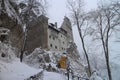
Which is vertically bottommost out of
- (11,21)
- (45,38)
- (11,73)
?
(11,73)

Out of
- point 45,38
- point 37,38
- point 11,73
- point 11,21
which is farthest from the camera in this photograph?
point 37,38

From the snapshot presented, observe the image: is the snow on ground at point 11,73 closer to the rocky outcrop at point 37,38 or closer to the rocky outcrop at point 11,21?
the rocky outcrop at point 11,21

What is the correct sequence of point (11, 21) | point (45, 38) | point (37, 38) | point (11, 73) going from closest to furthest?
point (11, 73) < point (11, 21) < point (45, 38) < point (37, 38)

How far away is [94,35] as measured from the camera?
23.9 m

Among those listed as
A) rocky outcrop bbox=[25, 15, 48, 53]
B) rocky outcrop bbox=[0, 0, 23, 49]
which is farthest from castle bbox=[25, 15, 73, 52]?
rocky outcrop bbox=[0, 0, 23, 49]

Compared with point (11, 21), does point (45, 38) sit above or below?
below

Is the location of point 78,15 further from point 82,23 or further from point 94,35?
point 94,35

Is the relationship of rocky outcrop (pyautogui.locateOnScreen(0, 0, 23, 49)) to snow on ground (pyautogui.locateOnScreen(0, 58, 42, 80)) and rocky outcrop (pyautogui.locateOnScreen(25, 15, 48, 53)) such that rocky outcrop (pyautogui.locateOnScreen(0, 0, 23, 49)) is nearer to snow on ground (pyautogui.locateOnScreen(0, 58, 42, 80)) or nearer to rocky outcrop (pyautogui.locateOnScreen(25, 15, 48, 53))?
snow on ground (pyautogui.locateOnScreen(0, 58, 42, 80))

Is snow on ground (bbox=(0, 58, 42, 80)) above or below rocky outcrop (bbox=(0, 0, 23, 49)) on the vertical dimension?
below

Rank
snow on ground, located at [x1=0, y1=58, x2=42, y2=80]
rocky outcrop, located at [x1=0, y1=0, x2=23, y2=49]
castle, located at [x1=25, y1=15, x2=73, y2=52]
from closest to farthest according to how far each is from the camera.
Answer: snow on ground, located at [x1=0, y1=58, x2=42, y2=80], rocky outcrop, located at [x1=0, y1=0, x2=23, y2=49], castle, located at [x1=25, y1=15, x2=73, y2=52]

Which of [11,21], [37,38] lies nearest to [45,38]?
[37,38]

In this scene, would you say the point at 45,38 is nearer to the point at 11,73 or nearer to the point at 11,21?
the point at 11,21

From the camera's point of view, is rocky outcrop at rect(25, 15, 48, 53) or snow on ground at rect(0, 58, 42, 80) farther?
rocky outcrop at rect(25, 15, 48, 53)

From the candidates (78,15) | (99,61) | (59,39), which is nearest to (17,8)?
(78,15)
